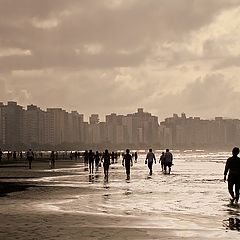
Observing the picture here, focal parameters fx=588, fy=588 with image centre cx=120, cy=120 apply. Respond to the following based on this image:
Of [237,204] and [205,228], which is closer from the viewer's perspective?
[205,228]

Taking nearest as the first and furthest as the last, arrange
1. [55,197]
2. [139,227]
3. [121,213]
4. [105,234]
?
1. [105,234]
2. [139,227]
3. [121,213]
4. [55,197]

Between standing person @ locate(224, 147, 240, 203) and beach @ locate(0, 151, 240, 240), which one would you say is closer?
beach @ locate(0, 151, 240, 240)

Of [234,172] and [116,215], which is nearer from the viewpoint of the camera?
[116,215]

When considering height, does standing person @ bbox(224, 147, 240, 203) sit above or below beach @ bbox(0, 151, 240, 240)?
above

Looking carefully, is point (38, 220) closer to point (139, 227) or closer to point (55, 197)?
point (139, 227)

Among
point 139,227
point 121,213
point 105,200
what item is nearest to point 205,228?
point 139,227

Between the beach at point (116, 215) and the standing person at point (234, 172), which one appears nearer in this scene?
the beach at point (116, 215)

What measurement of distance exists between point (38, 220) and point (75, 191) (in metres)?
10.9

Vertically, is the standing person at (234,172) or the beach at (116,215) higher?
the standing person at (234,172)

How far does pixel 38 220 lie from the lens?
16328mm

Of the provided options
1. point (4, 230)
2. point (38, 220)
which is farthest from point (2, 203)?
A: point (4, 230)

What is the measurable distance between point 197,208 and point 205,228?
188 inches

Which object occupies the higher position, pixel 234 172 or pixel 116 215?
pixel 234 172

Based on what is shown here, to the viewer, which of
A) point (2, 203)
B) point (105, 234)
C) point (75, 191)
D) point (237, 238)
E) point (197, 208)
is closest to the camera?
point (237, 238)
